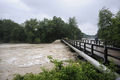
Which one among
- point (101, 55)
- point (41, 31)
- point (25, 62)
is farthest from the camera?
point (41, 31)

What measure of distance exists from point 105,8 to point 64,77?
1195 centimetres

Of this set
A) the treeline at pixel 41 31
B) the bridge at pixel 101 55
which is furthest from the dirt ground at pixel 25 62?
the treeline at pixel 41 31

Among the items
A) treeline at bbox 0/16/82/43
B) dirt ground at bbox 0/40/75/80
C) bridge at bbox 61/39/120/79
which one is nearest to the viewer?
bridge at bbox 61/39/120/79

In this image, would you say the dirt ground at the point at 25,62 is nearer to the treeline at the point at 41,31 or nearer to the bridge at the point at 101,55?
the bridge at the point at 101,55

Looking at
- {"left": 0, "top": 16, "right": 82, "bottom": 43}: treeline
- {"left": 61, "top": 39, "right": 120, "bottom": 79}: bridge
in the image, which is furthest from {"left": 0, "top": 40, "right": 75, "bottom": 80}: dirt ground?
{"left": 0, "top": 16, "right": 82, "bottom": 43}: treeline

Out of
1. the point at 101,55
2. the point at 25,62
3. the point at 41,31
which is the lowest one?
the point at 25,62

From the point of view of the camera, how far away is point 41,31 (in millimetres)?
30219

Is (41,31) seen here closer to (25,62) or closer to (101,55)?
(25,62)

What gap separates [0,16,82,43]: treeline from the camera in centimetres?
2897

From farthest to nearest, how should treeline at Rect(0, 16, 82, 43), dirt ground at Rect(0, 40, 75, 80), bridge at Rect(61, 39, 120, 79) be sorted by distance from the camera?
1. treeline at Rect(0, 16, 82, 43)
2. dirt ground at Rect(0, 40, 75, 80)
3. bridge at Rect(61, 39, 120, 79)

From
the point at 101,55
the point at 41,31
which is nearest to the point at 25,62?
the point at 101,55

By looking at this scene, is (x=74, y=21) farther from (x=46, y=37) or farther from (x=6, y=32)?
(x=6, y=32)

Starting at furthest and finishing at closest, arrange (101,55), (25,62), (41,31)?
(41,31) < (25,62) < (101,55)

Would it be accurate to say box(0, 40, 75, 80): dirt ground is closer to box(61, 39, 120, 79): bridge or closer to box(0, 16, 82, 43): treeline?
box(61, 39, 120, 79): bridge
